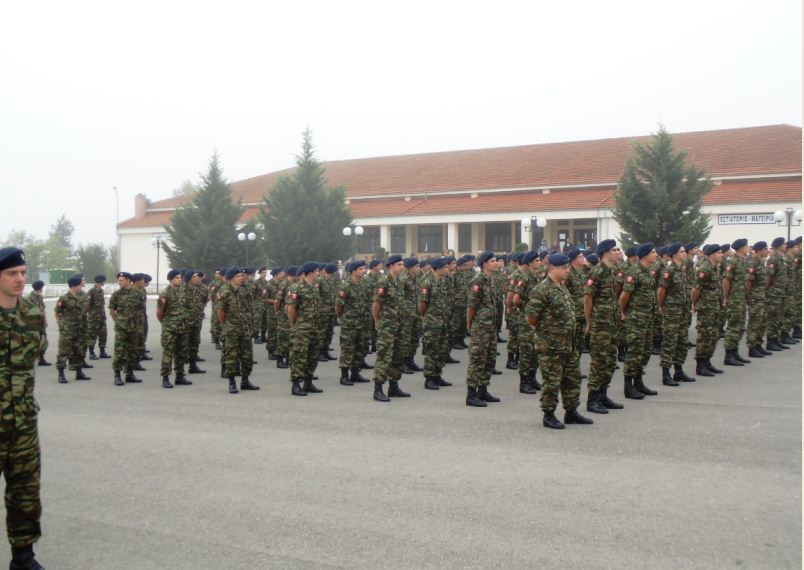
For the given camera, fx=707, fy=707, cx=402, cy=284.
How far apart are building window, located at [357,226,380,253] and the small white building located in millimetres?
70

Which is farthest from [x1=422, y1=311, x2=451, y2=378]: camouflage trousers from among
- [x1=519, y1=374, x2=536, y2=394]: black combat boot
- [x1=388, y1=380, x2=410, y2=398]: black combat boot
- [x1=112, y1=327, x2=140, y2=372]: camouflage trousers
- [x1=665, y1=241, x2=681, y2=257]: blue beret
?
A: [x1=112, y1=327, x2=140, y2=372]: camouflage trousers

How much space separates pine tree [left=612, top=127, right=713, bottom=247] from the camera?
26219 mm

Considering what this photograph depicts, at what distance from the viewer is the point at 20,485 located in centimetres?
418

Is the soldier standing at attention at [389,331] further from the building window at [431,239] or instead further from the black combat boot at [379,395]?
the building window at [431,239]

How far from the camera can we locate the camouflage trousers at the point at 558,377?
7449mm

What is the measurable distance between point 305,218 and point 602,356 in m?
26.4

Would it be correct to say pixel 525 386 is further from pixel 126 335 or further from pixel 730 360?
pixel 126 335

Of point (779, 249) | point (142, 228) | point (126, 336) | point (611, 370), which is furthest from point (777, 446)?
point (142, 228)

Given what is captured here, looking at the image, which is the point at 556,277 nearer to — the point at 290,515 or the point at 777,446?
the point at 777,446

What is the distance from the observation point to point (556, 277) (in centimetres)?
770

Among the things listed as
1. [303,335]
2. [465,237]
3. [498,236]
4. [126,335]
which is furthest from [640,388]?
[465,237]

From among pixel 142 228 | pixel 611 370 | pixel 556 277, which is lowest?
pixel 611 370

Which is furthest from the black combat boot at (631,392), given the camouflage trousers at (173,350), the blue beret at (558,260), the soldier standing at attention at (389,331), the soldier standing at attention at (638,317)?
the camouflage trousers at (173,350)

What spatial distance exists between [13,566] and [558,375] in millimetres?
5181
